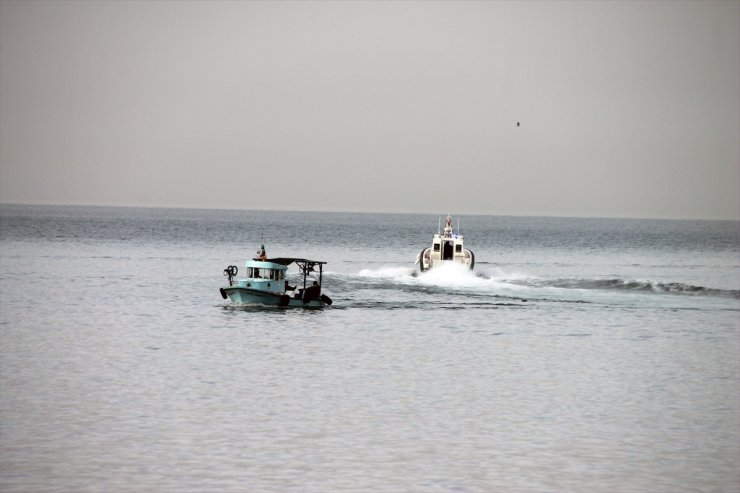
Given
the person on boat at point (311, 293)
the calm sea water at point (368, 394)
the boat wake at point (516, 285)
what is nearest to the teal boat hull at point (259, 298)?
the person on boat at point (311, 293)

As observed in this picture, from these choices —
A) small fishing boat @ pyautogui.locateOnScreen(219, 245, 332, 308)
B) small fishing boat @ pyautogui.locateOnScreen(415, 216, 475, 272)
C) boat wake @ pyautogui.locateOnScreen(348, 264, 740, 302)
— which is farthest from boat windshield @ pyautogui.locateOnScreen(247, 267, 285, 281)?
small fishing boat @ pyautogui.locateOnScreen(415, 216, 475, 272)

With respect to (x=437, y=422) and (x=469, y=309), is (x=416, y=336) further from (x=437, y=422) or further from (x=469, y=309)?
(x=437, y=422)

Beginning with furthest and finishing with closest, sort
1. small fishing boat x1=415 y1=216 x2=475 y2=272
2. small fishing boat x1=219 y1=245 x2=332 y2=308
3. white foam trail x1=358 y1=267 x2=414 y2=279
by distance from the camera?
1. white foam trail x1=358 y1=267 x2=414 y2=279
2. small fishing boat x1=415 y1=216 x2=475 y2=272
3. small fishing boat x1=219 y1=245 x2=332 y2=308

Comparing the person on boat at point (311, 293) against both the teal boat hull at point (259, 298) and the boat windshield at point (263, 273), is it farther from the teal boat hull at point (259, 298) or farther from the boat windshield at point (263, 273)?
the boat windshield at point (263, 273)

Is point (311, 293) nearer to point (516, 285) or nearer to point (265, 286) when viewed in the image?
point (265, 286)

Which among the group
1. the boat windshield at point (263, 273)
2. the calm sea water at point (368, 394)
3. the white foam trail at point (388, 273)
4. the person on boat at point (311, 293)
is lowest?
the white foam trail at point (388, 273)

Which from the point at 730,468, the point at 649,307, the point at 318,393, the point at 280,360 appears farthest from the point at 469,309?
the point at 730,468

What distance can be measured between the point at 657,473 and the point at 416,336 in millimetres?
24897

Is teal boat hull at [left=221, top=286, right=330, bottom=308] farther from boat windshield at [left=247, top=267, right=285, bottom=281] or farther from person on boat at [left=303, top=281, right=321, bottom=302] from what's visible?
boat windshield at [left=247, top=267, right=285, bottom=281]

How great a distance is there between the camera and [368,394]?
107 feet

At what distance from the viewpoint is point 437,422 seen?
28.5 metres

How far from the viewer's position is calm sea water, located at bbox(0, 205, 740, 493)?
23.0m

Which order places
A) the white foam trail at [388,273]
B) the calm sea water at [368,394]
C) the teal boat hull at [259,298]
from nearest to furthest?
the calm sea water at [368,394] < the teal boat hull at [259,298] < the white foam trail at [388,273]

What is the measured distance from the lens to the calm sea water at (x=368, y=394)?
23031 mm
